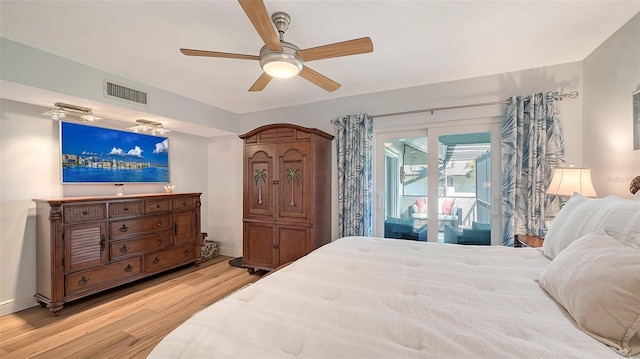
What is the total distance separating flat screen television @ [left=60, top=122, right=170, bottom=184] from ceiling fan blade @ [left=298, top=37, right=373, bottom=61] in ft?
9.67

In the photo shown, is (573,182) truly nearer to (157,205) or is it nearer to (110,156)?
(157,205)

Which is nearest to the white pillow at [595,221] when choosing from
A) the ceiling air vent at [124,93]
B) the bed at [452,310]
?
the bed at [452,310]

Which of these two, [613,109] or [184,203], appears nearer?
[613,109]

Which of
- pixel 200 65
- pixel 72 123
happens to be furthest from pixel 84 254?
pixel 200 65

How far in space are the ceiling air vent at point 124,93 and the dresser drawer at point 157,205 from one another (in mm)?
1239

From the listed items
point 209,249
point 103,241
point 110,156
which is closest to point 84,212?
point 103,241

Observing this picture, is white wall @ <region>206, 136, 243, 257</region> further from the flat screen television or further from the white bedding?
the white bedding

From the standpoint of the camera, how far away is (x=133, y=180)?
3.49 m

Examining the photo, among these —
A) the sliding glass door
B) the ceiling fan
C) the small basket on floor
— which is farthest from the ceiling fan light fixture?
the small basket on floor

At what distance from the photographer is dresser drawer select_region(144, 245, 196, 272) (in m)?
3.25

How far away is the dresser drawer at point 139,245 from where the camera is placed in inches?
116

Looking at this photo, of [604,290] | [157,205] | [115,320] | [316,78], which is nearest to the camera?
[604,290]

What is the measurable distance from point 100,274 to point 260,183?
199cm

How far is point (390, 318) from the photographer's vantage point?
94 cm
